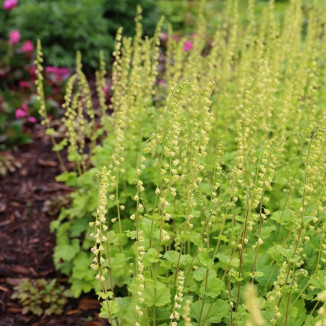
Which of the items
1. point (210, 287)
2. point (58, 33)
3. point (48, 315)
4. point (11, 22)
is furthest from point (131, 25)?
point (210, 287)

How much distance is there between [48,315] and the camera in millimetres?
3881

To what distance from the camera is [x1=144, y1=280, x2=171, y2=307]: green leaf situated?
262 centimetres

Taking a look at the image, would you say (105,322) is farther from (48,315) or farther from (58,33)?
(58,33)

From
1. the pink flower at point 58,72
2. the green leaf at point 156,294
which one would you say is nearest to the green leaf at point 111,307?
the green leaf at point 156,294

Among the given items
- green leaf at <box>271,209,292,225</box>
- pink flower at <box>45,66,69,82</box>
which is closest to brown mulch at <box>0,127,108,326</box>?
pink flower at <box>45,66,69,82</box>

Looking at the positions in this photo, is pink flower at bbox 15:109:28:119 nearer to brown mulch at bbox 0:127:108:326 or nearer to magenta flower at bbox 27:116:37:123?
magenta flower at bbox 27:116:37:123

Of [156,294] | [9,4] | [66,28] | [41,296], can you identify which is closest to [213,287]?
[156,294]

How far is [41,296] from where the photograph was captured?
402 cm

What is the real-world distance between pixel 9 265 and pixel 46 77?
3.67 meters

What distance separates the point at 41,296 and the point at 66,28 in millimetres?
4981

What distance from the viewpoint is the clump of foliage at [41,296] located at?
154 inches

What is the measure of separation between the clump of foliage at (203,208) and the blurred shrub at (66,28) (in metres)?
3.27

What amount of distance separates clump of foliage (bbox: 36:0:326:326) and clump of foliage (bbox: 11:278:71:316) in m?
0.17

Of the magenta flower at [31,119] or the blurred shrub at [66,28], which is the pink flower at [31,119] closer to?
the magenta flower at [31,119]
